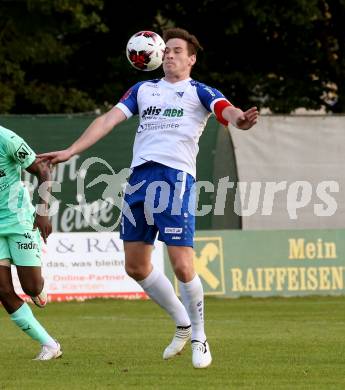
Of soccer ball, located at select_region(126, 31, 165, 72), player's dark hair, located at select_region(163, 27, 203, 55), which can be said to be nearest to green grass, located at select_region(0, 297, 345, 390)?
player's dark hair, located at select_region(163, 27, 203, 55)

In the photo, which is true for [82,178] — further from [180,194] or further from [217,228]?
[180,194]

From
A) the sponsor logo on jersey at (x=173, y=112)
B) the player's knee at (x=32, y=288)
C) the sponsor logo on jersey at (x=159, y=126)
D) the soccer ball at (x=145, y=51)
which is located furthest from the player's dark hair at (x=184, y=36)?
the player's knee at (x=32, y=288)

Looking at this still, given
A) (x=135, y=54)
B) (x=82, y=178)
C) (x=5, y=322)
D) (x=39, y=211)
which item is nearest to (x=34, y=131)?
(x=82, y=178)

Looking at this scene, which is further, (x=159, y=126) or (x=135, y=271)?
(x=135, y=271)

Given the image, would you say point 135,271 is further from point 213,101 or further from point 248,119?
point 248,119

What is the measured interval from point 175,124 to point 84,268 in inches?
398

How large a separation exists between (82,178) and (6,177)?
10235 mm

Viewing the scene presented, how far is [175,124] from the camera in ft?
32.4

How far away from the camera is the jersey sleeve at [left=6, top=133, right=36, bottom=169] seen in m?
10.4

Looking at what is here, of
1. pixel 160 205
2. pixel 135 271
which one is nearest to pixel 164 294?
pixel 135 271

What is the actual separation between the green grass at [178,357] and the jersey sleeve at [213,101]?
1866 mm

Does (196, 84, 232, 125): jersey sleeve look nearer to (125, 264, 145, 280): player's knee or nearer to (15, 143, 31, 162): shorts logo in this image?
(125, 264, 145, 280): player's knee

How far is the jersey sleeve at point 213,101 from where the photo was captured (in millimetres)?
9578

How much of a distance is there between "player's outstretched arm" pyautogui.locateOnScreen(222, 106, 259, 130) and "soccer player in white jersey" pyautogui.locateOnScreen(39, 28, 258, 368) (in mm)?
284
